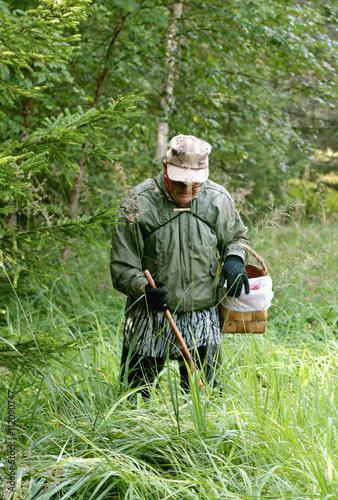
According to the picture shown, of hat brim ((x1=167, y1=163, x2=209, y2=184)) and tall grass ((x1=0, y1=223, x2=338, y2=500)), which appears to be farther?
hat brim ((x1=167, y1=163, x2=209, y2=184))

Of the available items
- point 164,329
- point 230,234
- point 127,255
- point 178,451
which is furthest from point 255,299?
point 178,451

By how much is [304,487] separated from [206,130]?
442 cm

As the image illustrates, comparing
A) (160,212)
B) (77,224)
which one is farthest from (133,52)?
(77,224)

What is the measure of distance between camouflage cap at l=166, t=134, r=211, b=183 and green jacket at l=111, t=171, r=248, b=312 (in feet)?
0.52

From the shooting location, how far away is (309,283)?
5.43 metres

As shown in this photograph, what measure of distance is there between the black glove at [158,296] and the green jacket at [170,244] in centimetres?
9

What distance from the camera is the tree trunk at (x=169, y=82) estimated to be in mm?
5715

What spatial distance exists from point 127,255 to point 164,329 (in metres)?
0.47

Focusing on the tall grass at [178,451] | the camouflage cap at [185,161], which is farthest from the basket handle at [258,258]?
the camouflage cap at [185,161]

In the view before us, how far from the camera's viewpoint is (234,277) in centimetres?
273

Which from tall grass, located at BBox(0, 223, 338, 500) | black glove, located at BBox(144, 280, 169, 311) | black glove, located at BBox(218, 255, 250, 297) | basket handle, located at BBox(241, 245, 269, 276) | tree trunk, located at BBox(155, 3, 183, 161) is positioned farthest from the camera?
tree trunk, located at BBox(155, 3, 183, 161)

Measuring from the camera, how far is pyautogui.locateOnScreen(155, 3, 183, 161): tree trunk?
18.7 feet

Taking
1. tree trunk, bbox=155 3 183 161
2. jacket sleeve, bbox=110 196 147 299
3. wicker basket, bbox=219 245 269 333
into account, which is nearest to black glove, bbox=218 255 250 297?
wicker basket, bbox=219 245 269 333

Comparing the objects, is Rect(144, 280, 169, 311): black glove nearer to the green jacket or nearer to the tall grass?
the green jacket
